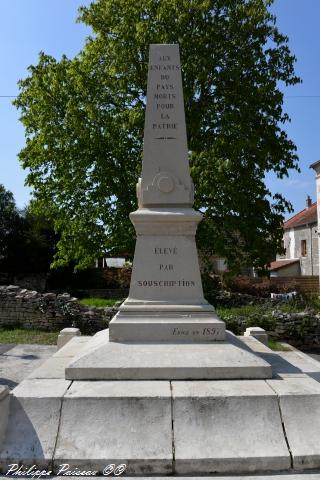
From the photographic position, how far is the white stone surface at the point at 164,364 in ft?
14.7

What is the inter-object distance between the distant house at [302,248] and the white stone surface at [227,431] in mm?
32163

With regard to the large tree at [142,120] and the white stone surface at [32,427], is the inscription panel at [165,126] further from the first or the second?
the large tree at [142,120]

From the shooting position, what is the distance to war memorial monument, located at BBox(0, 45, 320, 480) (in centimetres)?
357

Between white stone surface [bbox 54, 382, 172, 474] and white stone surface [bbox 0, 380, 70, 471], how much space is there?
8 cm

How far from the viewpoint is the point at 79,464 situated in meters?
3.55

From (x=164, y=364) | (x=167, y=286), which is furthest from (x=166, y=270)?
(x=164, y=364)

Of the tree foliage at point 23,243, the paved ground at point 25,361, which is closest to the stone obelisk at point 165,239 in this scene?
the paved ground at point 25,361

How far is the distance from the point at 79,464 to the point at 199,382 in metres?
1.33

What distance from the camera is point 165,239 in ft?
18.4

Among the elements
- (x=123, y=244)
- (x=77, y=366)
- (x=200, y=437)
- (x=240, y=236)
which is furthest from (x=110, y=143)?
(x=200, y=437)

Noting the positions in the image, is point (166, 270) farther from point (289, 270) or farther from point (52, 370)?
point (289, 270)

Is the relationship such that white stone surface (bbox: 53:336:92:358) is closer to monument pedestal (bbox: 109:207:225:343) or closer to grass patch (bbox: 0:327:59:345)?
monument pedestal (bbox: 109:207:225:343)

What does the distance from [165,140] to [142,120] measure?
9.55 metres

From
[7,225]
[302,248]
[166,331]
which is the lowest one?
[166,331]
